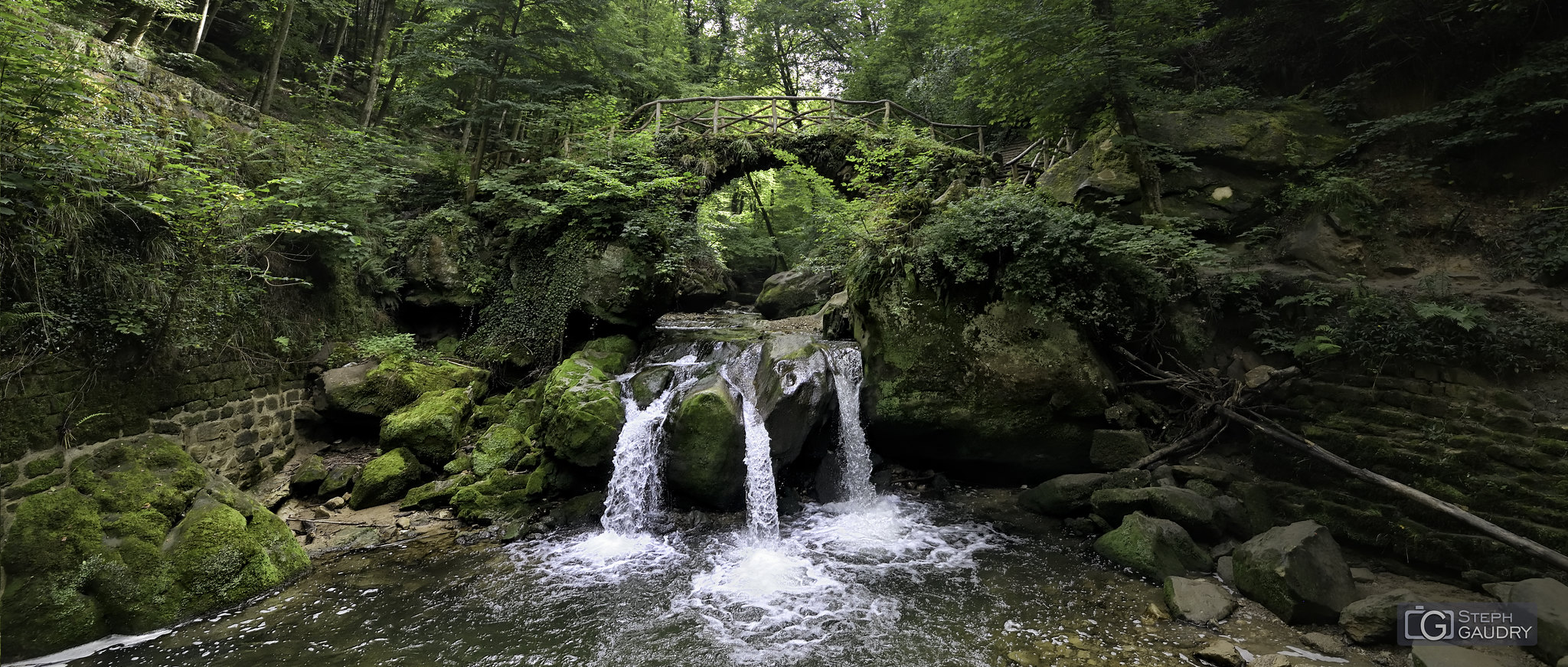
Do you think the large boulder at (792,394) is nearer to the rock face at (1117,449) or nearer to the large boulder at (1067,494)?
the large boulder at (1067,494)

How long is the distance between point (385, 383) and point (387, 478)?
162 cm

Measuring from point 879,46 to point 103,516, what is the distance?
62.3ft

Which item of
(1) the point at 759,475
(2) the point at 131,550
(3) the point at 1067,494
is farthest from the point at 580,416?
(3) the point at 1067,494

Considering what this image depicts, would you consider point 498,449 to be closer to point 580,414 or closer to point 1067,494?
point 580,414

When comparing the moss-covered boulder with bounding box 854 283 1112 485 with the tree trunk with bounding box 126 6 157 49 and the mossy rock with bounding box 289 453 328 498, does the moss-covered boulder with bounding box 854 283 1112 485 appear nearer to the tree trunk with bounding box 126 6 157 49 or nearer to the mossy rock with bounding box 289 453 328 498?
the mossy rock with bounding box 289 453 328 498

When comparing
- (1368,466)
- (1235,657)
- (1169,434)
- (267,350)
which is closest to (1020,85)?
(1169,434)

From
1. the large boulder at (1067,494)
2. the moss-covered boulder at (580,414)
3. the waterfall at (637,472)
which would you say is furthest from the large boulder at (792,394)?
the large boulder at (1067,494)

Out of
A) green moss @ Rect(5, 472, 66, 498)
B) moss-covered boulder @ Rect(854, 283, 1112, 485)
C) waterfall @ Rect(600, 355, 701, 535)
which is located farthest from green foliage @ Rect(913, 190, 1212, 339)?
green moss @ Rect(5, 472, 66, 498)

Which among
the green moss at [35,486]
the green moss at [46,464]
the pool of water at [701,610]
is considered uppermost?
the green moss at [46,464]

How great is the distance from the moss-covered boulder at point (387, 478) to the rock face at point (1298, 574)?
9489 millimetres

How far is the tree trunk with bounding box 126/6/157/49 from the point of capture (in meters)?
7.71

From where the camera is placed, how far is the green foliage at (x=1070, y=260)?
272 inches

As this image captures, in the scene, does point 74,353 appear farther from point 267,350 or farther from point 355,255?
point 355,255

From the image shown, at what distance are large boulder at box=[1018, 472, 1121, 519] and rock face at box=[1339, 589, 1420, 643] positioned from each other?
2.45 meters
